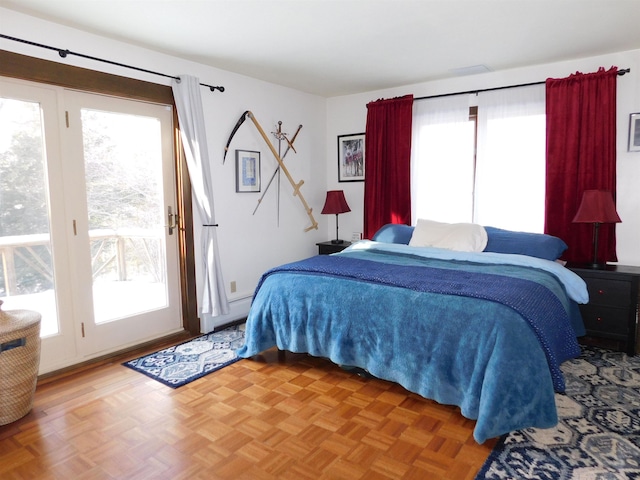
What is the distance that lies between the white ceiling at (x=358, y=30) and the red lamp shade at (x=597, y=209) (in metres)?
1.13

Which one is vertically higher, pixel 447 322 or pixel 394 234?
pixel 394 234

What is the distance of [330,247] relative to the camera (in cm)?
475

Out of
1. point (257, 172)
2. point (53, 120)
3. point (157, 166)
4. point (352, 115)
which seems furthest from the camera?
point (352, 115)

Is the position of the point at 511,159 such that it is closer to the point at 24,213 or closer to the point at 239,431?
the point at 239,431

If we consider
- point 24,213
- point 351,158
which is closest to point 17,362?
point 24,213

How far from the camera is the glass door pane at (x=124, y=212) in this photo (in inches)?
122

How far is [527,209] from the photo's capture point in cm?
387

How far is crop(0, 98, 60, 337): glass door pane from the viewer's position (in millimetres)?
2645

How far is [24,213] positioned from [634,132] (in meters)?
4.47

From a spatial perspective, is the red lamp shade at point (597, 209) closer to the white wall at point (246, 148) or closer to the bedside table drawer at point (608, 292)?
the bedside table drawer at point (608, 292)

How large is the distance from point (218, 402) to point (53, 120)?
6.89 feet

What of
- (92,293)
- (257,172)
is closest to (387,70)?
(257,172)

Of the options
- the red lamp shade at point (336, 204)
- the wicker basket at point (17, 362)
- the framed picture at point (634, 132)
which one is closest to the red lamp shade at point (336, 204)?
the red lamp shade at point (336, 204)

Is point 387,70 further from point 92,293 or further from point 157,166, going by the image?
point 92,293
